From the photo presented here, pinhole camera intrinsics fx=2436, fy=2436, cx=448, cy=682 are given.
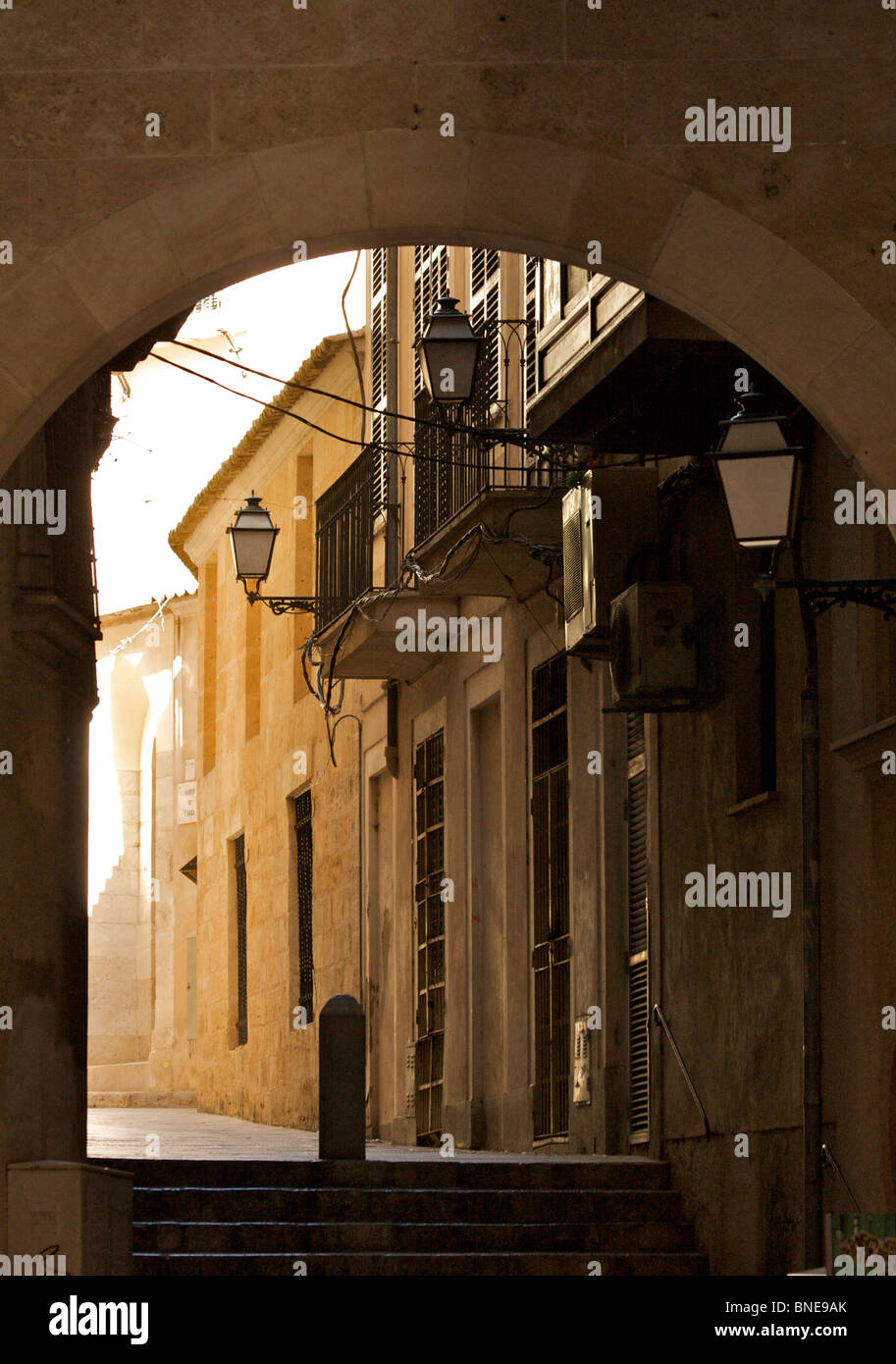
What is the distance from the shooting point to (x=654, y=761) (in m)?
14.5

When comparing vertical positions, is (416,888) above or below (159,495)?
below

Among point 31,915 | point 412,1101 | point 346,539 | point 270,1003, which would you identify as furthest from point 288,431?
point 31,915

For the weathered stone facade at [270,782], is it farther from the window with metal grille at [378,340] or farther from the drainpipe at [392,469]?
the drainpipe at [392,469]

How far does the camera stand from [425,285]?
20562 millimetres

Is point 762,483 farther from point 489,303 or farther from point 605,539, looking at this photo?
point 489,303

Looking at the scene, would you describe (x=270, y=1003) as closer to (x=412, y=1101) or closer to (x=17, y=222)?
(x=412, y=1101)

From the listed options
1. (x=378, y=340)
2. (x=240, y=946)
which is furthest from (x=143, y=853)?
(x=378, y=340)

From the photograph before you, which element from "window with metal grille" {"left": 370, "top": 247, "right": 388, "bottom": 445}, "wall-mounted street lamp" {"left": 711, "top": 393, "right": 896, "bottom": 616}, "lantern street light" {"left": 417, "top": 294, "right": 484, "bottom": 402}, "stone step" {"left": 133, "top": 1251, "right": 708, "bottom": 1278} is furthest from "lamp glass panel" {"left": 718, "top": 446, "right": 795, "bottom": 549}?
"window with metal grille" {"left": 370, "top": 247, "right": 388, "bottom": 445}

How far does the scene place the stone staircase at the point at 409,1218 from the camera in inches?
482

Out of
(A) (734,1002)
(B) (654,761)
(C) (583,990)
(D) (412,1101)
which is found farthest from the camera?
(D) (412,1101)

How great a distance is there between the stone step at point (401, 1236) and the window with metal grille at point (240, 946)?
14962 millimetres

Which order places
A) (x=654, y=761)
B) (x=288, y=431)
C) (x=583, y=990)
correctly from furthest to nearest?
(x=288, y=431) → (x=583, y=990) → (x=654, y=761)

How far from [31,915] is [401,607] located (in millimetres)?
8231

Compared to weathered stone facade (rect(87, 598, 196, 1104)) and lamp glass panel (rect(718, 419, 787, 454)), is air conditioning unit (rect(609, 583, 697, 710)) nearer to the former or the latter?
lamp glass panel (rect(718, 419, 787, 454))
